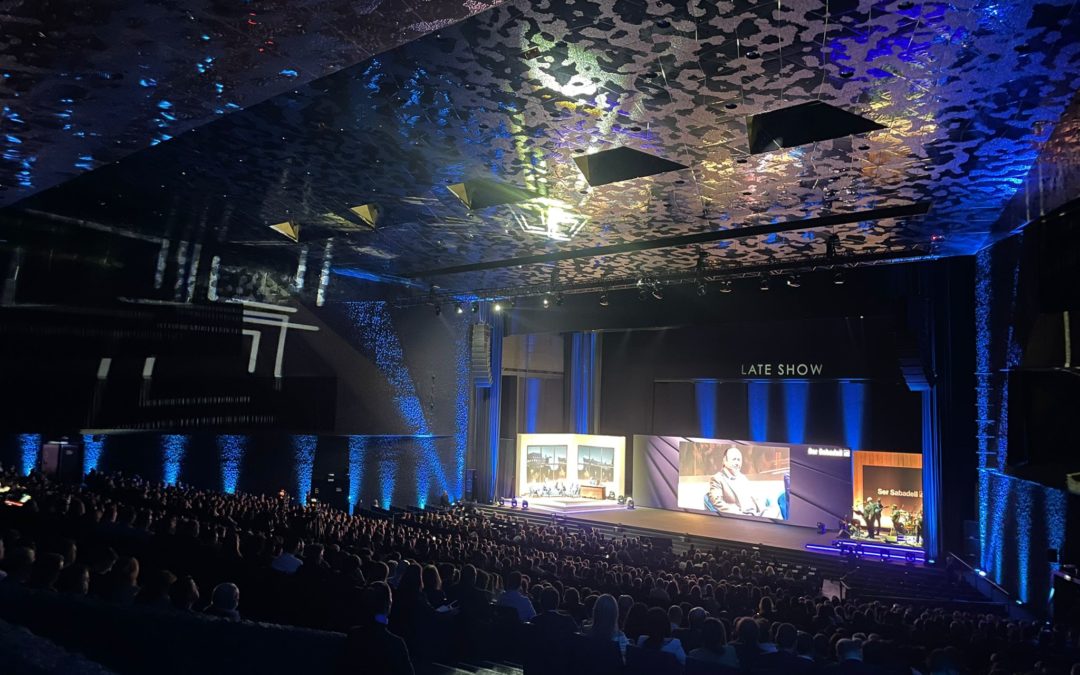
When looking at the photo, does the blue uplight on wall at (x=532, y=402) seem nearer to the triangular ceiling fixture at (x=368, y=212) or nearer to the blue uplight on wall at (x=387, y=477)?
the blue uplight on wall at (x=387, y=477)

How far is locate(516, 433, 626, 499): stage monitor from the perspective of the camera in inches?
918

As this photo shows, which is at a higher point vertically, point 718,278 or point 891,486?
point 718,278

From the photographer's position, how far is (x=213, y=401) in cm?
1554

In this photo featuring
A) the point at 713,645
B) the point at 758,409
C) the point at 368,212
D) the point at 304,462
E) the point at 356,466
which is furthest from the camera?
the point at 758,409

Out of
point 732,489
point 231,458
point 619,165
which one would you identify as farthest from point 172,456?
point 732,489

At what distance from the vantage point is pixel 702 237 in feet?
39.8

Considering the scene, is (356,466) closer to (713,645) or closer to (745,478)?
(745,478)

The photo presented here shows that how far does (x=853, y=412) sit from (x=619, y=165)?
12933 millimetres

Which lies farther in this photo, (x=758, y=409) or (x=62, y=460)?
(x=758, y=409)

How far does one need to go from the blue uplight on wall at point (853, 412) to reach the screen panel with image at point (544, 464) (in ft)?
31.0

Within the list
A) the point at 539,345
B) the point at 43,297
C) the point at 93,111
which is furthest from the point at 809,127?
the point at 539,345

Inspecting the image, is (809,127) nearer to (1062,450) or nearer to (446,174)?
(446,174)

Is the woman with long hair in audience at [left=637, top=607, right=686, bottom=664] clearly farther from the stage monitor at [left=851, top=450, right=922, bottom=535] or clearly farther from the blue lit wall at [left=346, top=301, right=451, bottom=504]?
the stage monitor at [left=851, top=450, right=922, bottom=535]

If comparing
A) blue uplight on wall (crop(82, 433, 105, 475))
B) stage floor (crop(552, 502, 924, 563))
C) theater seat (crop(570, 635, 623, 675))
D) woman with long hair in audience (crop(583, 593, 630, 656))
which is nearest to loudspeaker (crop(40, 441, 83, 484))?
blue uplight on wall (crop(82, 433, 105, 475))
